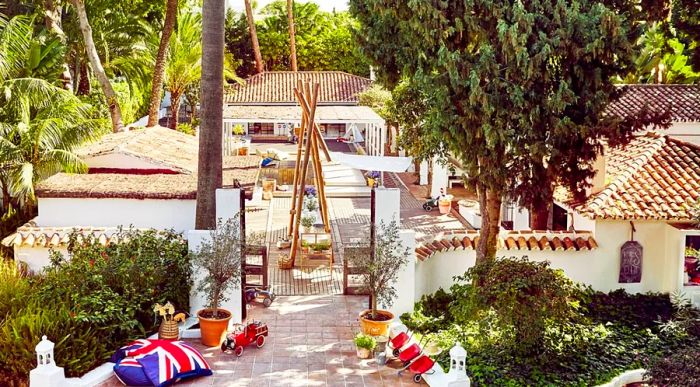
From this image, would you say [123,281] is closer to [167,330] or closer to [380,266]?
[167,330]

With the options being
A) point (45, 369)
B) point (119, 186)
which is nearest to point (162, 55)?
point (119, 186)

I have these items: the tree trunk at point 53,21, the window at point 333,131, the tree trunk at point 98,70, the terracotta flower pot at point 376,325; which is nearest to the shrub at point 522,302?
the terracotta flower pot at point 376,325

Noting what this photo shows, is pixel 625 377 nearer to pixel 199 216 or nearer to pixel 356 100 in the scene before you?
pixel 199 216

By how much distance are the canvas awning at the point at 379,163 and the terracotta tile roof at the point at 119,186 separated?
2.59m

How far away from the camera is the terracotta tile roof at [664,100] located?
33.0m

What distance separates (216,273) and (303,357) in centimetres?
211

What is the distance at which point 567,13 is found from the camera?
561 inches

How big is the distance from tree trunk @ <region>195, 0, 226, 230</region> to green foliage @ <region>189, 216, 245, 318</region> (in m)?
1.70

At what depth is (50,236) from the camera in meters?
16.8

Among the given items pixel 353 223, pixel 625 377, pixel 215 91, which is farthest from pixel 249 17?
pixel 625 377

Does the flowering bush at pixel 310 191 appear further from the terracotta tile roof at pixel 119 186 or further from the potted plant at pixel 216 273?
the potted plant at pixel 216 273

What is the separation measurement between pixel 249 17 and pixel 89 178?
35.8 meters

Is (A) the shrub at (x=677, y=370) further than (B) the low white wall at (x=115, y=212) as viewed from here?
No

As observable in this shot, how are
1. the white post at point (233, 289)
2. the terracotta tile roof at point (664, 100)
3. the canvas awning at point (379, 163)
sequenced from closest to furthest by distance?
the white post at point (233, 289) → the canvas awning at point (379, 163) → the terracotta tile roof at point (664, 100)
